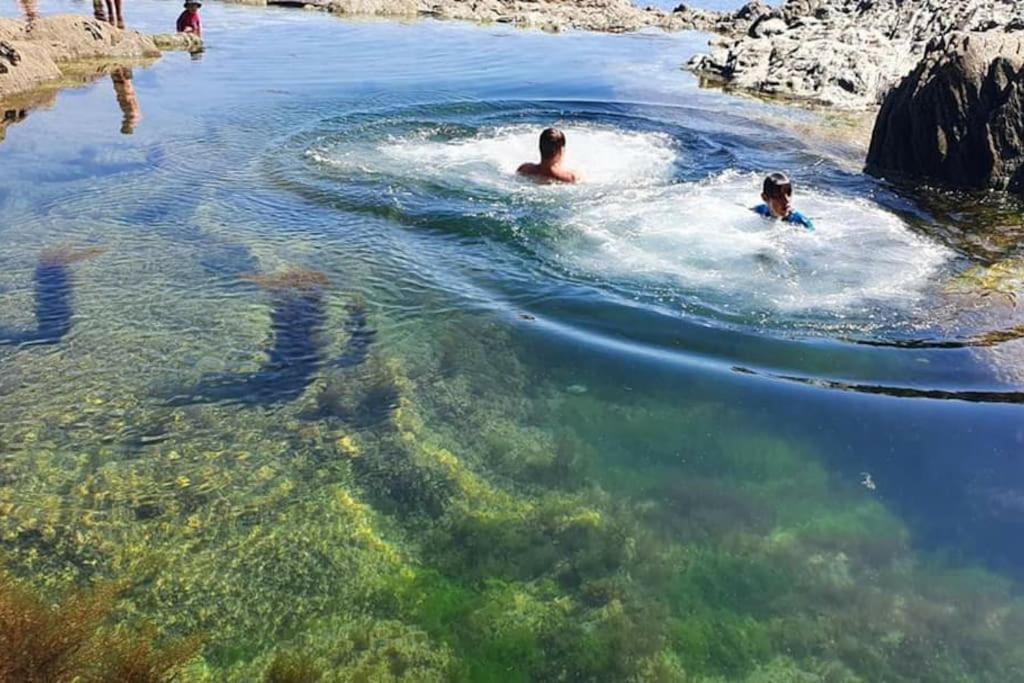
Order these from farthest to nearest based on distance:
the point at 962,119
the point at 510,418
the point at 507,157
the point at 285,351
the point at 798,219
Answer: the point at 507,157, the point at 962,119, the point at 798,219, the point at 285,351, the point at 510,418

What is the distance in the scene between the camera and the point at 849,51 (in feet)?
53.5

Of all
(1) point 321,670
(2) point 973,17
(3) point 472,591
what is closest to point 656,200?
(3) point 472,591

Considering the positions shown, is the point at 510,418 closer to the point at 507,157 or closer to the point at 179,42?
the point at 507,157

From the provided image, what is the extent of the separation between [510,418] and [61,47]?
15.1 m

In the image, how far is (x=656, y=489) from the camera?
4816 millimetres

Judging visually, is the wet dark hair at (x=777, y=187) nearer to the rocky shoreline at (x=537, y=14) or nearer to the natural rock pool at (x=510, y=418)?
the natural rock pool at (x=510, y=418)

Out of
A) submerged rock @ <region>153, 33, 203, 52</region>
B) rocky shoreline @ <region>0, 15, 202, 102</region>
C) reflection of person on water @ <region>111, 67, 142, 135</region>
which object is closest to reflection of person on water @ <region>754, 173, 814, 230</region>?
reflection of person on water @ <region>111, 67, 142, 135</region>

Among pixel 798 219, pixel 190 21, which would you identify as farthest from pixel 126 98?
pixel 798 219

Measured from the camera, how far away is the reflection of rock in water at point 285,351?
5.60m

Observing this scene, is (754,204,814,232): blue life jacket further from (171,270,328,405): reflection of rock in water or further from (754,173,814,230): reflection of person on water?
(171,270,328,405): reflection of rock in water

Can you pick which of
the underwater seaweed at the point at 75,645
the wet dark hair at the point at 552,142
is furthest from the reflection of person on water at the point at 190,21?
the underwater seaweed at the point at 75,645

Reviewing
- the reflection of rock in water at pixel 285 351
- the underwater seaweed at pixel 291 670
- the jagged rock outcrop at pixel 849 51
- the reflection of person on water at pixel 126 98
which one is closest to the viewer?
the underwater seaweed at pixel 291 670

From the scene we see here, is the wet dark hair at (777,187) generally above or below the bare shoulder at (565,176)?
above

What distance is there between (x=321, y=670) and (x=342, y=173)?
7.13 meters
